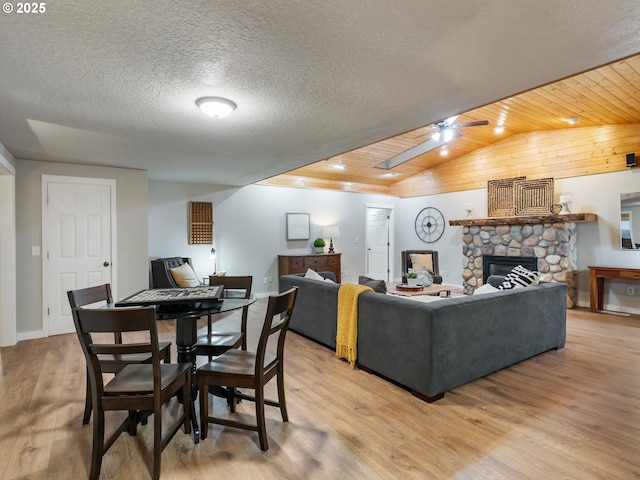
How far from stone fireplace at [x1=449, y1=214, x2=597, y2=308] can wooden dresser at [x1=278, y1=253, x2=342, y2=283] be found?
2658mm

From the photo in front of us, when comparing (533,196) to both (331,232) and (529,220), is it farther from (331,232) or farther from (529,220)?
(331,232)

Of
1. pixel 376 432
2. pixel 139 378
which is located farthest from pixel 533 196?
pixel 139 378

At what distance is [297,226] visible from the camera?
290 inches

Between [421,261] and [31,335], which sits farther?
[421,261]

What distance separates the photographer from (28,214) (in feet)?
13.5

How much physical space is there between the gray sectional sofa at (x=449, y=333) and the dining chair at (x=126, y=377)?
1610mm

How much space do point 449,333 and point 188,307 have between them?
74.2 inches

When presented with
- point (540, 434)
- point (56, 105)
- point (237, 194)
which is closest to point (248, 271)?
point (237, 194)

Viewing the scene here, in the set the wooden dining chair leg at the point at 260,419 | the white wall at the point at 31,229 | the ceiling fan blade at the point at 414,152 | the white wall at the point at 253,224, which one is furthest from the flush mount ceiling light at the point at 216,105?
the white wall at the point at 253,224

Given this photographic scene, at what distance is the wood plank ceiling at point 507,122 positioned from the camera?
4.00 metres

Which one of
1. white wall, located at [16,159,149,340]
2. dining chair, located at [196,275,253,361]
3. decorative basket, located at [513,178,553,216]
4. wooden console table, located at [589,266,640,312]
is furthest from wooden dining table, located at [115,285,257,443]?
decorative basket, located at [513,178,553,216]

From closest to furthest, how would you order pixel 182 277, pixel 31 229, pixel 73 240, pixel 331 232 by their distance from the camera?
pixel 31 229 < pixel 73 240 < pixel 182 277 < pixel 331 232

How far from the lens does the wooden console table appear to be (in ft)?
16.3

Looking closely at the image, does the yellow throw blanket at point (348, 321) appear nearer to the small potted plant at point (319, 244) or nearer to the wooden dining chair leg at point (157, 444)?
the wooden dining chair leg at point (157, 444)
